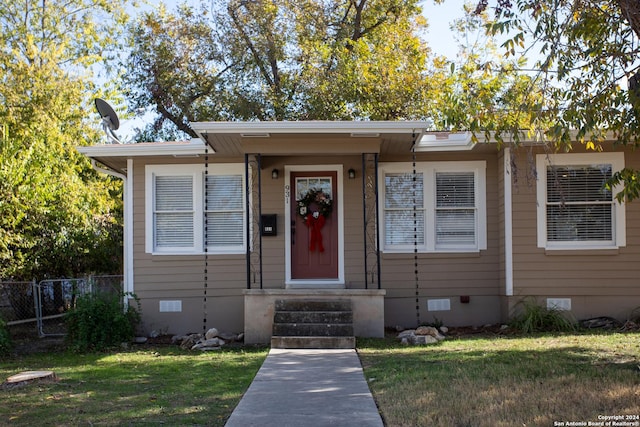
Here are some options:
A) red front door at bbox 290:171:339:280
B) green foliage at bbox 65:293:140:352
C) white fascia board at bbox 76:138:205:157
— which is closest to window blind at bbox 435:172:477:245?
red front door at bbox 290:171:339:280

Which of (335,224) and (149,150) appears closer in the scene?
(149,150)

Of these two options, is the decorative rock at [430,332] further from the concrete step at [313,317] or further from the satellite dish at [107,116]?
the satellite dish at [107,116]

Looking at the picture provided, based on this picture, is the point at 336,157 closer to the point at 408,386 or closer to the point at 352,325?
the point at 352,325

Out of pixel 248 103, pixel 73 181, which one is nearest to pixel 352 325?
pixel 73 181

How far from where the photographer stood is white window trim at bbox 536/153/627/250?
35.6 ft

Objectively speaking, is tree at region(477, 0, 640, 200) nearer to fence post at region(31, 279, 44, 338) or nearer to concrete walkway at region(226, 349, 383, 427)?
concrete walkway at region(226, 349, 383, 427)

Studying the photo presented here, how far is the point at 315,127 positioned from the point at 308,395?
4724 millimetres

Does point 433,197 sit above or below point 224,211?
above

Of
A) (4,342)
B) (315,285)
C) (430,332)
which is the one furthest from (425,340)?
(4,342)

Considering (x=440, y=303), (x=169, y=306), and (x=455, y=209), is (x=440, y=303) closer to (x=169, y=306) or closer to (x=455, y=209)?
(x=455, y=209)

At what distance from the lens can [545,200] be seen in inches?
432

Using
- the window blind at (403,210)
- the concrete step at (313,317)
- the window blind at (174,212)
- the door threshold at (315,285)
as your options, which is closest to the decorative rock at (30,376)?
the concrete step at (313,317)

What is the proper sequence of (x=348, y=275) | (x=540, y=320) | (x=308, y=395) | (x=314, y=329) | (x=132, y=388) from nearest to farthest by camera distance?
(x=308, y=395)
(x=132, y=388)
(x=314, y=329)
(x=540, y=320)
(x=348, y=275)

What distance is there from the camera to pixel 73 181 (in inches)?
578
